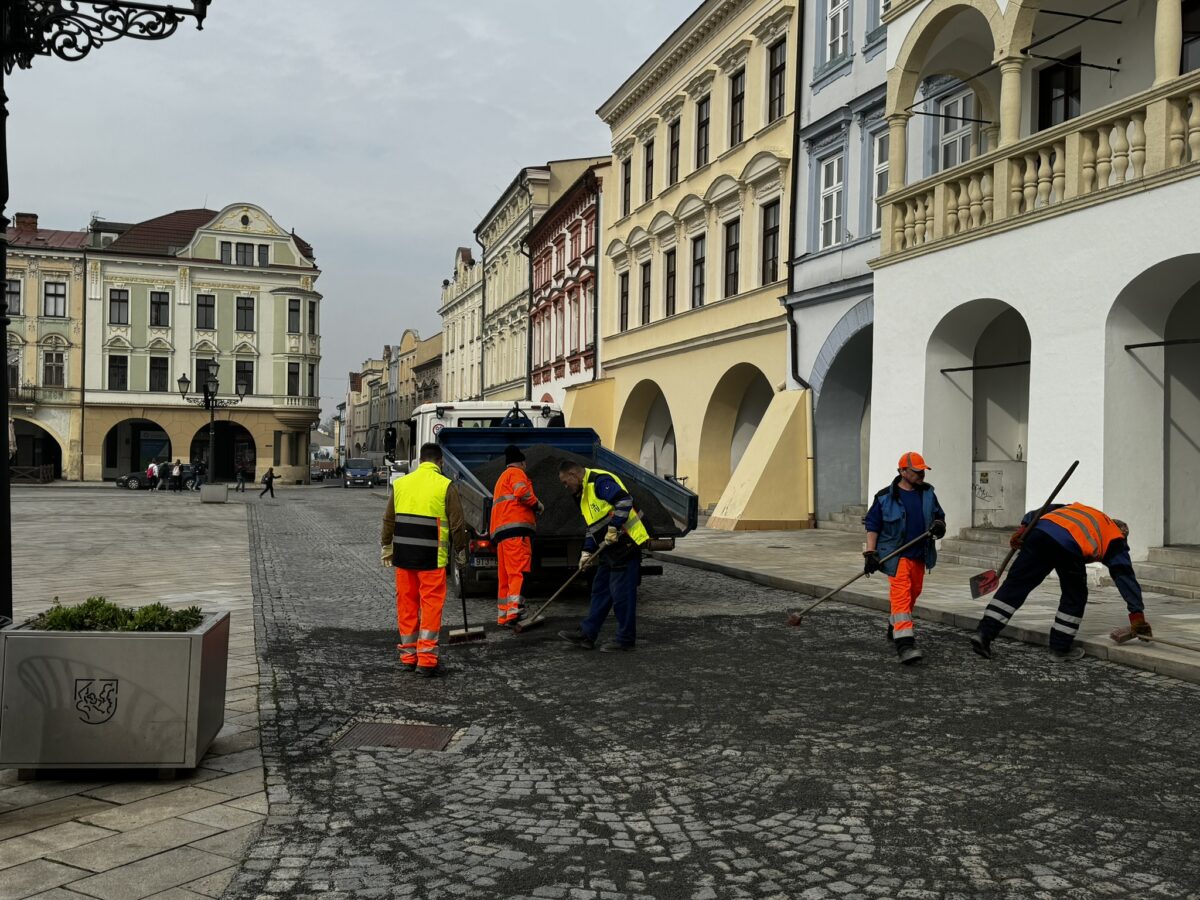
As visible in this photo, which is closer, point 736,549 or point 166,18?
point 166,18

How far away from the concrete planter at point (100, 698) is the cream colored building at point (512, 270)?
3970cm

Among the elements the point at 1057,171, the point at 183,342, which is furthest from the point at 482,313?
the point at 1057,171

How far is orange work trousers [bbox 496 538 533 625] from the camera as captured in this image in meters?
9.84

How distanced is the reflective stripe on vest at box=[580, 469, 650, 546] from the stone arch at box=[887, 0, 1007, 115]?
864cm

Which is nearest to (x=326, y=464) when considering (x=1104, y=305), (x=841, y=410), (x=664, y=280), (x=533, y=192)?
(x=533, y=192)

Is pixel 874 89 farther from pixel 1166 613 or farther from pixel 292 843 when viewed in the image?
pixel 292 843

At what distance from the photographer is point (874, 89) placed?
1923 cm

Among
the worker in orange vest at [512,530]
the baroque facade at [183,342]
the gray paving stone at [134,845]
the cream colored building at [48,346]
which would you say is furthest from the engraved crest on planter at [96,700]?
the cream colored building at [48,346]

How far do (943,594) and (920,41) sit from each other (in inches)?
316

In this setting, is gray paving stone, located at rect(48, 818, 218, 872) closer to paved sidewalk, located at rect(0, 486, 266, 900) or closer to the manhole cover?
paved sidewalk, located at rect(0, 486, 266, 900)

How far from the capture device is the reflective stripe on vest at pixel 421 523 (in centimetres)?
768

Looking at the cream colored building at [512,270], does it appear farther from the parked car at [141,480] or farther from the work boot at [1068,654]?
the work boot at [1068,654]

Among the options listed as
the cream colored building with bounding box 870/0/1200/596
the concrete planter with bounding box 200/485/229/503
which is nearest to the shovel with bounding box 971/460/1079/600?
the cream colored building with bounding box 870/0/1200/596

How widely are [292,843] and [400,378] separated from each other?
91296mm
